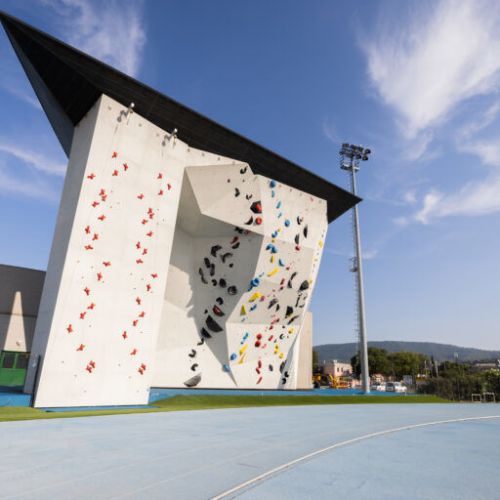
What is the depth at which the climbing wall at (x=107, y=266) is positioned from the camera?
14.4 meters

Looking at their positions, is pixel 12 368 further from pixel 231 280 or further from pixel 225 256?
pixel 225 256

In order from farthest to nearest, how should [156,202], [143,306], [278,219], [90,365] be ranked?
1. [278,219]
2. [156,202]
3. [143,306]
4. [90,365]

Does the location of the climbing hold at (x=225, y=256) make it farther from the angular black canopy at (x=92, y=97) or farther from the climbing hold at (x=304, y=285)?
the climbing hold at (x=304, y=285)

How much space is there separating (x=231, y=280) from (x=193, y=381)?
638 centimetres

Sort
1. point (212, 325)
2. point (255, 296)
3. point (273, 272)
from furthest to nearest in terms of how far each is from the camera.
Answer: point (273, 272)
point (255, 296)
point (212, 325)

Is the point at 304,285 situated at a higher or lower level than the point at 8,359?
higher

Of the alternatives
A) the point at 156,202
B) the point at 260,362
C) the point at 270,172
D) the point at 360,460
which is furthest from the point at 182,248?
the point at 360,460

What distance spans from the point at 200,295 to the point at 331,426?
43.2ft

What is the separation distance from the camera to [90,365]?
584 inches

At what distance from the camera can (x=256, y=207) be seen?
22.5 metres

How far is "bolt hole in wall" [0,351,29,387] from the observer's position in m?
20.7

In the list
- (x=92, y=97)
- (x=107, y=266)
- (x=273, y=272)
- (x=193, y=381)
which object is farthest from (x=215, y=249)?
(x=92, y=97)

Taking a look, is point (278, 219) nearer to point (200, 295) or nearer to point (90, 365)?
point (200, 295)

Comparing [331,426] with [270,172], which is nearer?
[331,426]
